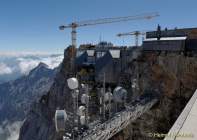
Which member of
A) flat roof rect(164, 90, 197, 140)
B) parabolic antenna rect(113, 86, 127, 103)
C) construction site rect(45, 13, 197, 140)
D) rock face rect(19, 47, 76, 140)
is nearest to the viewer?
flat roof rect(164, 90, 197, 140)

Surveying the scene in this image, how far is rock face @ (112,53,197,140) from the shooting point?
35.7m

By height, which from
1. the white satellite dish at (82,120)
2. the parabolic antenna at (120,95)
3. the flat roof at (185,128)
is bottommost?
the white satellite dish at (82,120)

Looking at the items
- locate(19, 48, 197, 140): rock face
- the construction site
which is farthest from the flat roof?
locate(19, 48, 197, 140): rock face

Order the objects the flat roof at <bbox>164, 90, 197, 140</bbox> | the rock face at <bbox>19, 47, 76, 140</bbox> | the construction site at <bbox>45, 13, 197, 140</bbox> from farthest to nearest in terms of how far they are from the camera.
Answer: the rock face at <bbox>19, 47, 76, 140</bbox>
the construction site at <bbox>45, 13, 197, 140</bbox>
the flat roof at <bbox>164, 90, 197, 140</bbox>

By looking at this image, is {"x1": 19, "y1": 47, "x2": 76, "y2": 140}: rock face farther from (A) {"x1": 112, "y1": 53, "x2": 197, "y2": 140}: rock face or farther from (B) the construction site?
(A) {"x1": 112, "y1": 53, "x2": 197, "y2": 140}: rock face

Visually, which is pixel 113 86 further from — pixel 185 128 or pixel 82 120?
pixel 185 128

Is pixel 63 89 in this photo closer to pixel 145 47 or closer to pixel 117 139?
pixel 145 47

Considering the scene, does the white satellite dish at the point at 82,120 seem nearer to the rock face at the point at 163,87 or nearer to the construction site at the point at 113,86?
the construction site at the point at 113,86

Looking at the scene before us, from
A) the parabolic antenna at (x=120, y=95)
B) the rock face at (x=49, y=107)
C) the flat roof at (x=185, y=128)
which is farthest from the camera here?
the rock face at (x=49, y=107)

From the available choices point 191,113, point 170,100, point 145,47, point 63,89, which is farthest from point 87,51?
point 191,113

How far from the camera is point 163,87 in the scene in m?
46.7

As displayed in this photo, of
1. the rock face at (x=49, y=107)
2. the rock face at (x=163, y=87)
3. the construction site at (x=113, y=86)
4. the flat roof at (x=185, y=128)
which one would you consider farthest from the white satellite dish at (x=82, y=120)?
the rock face at (x=49, y=107)

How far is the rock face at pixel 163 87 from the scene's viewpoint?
35734mm

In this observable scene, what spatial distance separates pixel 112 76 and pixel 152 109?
93.0 ft
